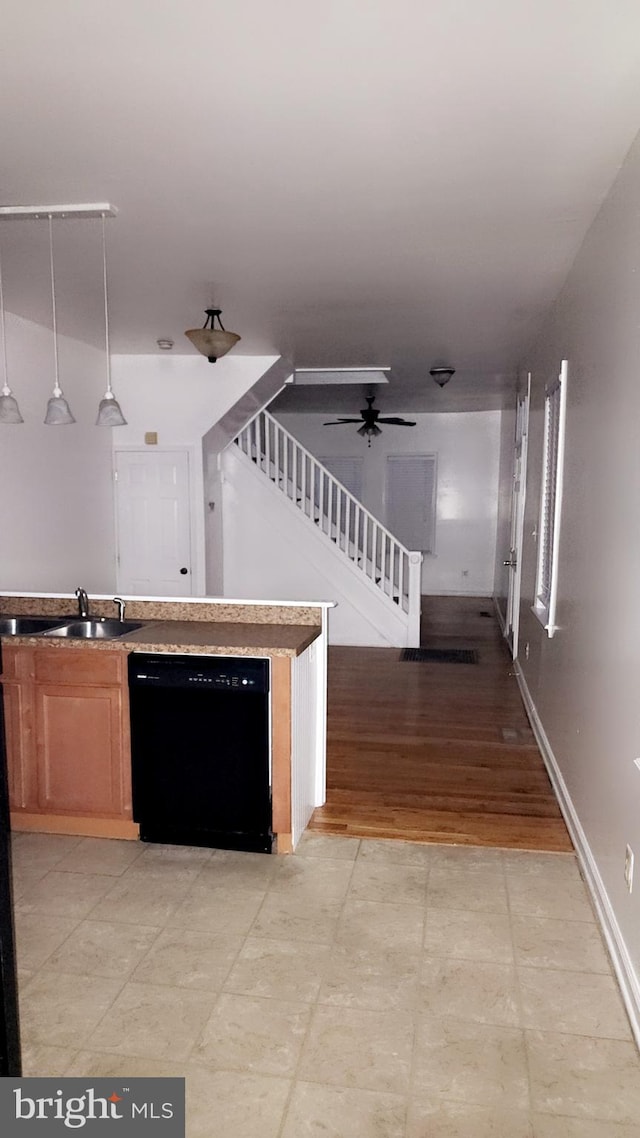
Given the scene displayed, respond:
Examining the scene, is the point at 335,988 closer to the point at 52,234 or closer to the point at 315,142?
the point at 315,142

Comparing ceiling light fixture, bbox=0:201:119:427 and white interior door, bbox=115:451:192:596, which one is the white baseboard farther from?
white interior door, bbox=115:451:192:596

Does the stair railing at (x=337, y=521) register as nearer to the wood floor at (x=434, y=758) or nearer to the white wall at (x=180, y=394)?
the wood floor at (x=434, y=758)

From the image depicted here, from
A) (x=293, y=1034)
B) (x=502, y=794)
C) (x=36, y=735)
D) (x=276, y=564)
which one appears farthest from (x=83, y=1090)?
(x=276, y=564)

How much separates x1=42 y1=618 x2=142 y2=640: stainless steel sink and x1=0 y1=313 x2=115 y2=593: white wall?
1460 millimetres

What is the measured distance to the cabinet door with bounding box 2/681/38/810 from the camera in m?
3.29

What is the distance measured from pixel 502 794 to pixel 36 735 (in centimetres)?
236

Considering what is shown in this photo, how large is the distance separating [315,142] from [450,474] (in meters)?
8.22

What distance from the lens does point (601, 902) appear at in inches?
104

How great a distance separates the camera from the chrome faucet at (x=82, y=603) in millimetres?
3607

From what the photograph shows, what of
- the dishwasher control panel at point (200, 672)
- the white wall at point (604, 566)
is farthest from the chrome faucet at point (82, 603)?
the white wall at point (604, 566)

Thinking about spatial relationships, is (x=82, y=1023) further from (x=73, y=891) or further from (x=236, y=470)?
(x=236, y=470)

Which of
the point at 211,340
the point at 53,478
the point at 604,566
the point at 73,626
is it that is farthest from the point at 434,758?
the point at 53,478

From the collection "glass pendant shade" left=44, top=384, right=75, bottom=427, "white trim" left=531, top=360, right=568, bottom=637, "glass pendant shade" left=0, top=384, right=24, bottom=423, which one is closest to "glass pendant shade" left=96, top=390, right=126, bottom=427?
"glass pendant shade" left=44, top=384, right=75, bottom=427

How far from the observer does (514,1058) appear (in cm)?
203
